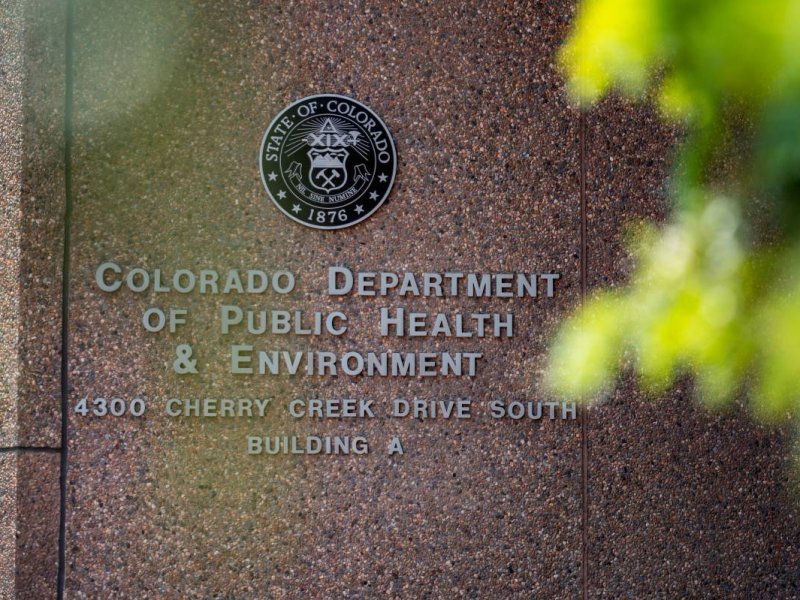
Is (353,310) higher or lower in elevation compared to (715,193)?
higher

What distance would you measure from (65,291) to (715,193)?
Result: 10.5 feet

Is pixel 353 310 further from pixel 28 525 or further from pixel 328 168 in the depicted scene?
pixel 28 525

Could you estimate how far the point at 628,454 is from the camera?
3717 mm

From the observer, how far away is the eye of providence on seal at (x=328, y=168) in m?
3.68

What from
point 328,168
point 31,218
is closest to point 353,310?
point 328,168

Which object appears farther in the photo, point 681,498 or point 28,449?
point 681,498

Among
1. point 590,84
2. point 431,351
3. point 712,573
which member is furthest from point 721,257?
point 712,573

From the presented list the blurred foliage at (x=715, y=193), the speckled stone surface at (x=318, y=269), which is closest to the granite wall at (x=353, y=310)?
the speckled stone surface at (x=318, y=269)

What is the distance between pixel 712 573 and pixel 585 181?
5.68 feet

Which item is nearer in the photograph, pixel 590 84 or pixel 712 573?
pixel 590 84

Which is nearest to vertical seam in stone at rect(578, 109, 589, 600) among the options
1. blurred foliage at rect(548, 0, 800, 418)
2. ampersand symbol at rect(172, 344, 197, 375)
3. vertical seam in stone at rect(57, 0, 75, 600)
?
ampersand symbol at rect(172, 344, 197, 375)

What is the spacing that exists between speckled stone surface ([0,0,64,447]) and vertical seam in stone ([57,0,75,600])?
0.06ft

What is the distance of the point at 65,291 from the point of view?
366 centimetres

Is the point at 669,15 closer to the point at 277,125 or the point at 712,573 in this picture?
the point at 277,125
